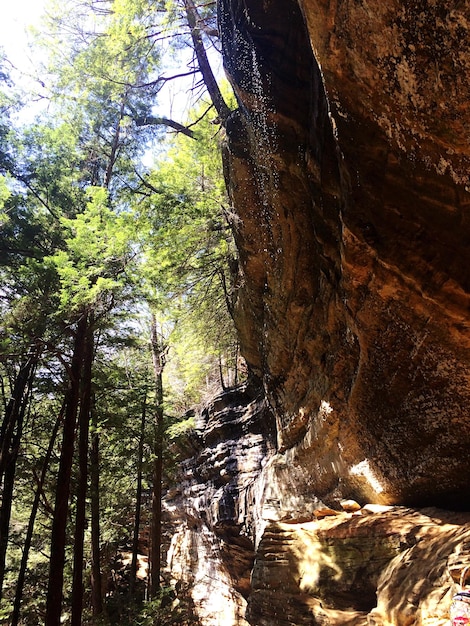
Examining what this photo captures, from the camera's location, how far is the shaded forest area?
839 cm

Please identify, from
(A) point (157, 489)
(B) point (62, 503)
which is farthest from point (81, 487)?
(A) point (157, 489)

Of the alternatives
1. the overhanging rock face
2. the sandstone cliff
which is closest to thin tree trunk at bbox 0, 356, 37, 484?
the sandstone cliff

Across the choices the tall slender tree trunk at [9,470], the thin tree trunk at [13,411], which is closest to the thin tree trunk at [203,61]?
the tall slender tree trunk at [9,470]

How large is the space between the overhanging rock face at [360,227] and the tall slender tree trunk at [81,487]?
419cm

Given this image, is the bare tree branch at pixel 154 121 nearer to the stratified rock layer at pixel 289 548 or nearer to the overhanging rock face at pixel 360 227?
the overhanging rock face at pixel 360 227

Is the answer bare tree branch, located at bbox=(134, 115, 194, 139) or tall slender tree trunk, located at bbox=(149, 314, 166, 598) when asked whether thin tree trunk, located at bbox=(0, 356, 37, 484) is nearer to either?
tall slender tree trunk, located at bbox=(149, 314, 166, 598)

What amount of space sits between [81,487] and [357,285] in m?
6.66

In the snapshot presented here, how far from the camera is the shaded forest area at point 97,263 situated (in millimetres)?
8391

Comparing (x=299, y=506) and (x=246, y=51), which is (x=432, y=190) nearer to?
(x=246, y=51)

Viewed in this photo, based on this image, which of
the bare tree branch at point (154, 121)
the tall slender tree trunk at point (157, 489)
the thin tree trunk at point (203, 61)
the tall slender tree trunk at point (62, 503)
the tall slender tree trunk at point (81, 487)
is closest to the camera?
the tall slender tree trunk at point (62, 503)

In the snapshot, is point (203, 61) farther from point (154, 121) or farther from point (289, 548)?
point (289, 548)

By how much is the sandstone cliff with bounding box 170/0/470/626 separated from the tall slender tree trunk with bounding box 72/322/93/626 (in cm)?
354

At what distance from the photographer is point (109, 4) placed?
35.8 ft

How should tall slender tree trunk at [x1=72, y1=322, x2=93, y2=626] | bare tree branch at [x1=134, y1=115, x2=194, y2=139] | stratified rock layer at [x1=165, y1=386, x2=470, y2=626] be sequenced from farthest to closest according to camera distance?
1. bare tree branch at [x1=134, y1=115, x2=194, y2=139]
2. tall slender tree trunk at [x1=72, y1=322, x2=93, y2=626]
3. stratified rock layer at [x1=165, y1=386, x2=470, y2=626]
